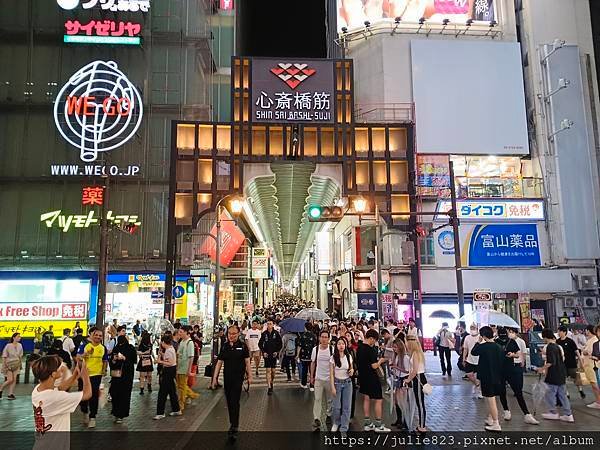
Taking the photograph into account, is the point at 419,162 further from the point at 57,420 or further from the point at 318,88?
the point at 57,420

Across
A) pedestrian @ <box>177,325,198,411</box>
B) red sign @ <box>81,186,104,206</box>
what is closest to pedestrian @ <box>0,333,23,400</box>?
pedestrian @ <box>177,325,198,411</box>

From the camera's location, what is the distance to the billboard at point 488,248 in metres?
27.2

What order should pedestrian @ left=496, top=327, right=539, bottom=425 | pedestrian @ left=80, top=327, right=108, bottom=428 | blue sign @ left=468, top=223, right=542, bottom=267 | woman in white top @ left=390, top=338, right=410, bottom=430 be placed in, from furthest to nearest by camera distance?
blue sign @ left=468, top=223, right=542, bottom=267, pedestrian @ left=80, top=327, right=108, bottom=428, pedestrian @ left=496, top=327, right=539, bottom=425, woman in white top @ left=390, top=338, right=410, bottom=430

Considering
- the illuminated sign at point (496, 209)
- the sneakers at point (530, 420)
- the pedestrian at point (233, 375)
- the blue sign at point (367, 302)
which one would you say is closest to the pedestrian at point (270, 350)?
the pedestrian at point (233, 375)

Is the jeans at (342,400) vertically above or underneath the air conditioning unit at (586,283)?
underneath

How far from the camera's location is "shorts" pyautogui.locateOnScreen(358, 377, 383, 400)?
9094mm

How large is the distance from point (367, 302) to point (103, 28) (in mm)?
23267

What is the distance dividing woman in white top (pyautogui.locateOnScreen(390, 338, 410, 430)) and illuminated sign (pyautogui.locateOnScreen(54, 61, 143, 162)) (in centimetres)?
2541

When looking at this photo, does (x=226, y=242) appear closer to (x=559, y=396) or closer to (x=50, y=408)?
(x=559, y=396)

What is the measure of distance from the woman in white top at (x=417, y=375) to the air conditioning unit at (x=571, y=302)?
2152 centimetres

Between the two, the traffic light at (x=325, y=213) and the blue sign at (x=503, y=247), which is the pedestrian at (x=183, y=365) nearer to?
the traffic light at (x=325, y=213)

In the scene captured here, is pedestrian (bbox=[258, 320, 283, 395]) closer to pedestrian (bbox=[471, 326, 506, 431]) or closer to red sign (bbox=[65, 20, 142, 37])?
pedestrian (bbox=[471, 326, 506, 431])

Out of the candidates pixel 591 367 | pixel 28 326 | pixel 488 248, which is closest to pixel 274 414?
pixel 591 367

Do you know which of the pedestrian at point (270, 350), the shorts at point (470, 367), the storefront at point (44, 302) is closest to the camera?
the shorts at point (470, 367)
